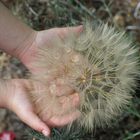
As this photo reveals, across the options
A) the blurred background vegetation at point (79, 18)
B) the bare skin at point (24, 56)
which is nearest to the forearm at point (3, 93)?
the bare skin at point (24, 56)

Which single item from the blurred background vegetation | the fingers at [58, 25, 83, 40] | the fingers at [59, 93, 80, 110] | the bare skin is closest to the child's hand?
the bare skin

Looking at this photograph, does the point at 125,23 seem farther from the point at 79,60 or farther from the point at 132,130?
the point at 79,60

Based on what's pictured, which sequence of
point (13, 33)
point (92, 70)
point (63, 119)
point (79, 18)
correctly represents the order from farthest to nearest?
point (79, 18) < point (13, 33) < point (63, 119) < point (92, 70)

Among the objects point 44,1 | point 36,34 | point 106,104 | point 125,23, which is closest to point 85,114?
point 106,104

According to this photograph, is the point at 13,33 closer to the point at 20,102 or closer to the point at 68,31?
the point at 68,31

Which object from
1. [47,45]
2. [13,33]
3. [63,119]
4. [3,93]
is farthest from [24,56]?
[63,119]

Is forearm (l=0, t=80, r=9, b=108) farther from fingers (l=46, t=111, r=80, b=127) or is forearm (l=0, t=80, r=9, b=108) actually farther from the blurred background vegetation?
the blurred background vegetation
